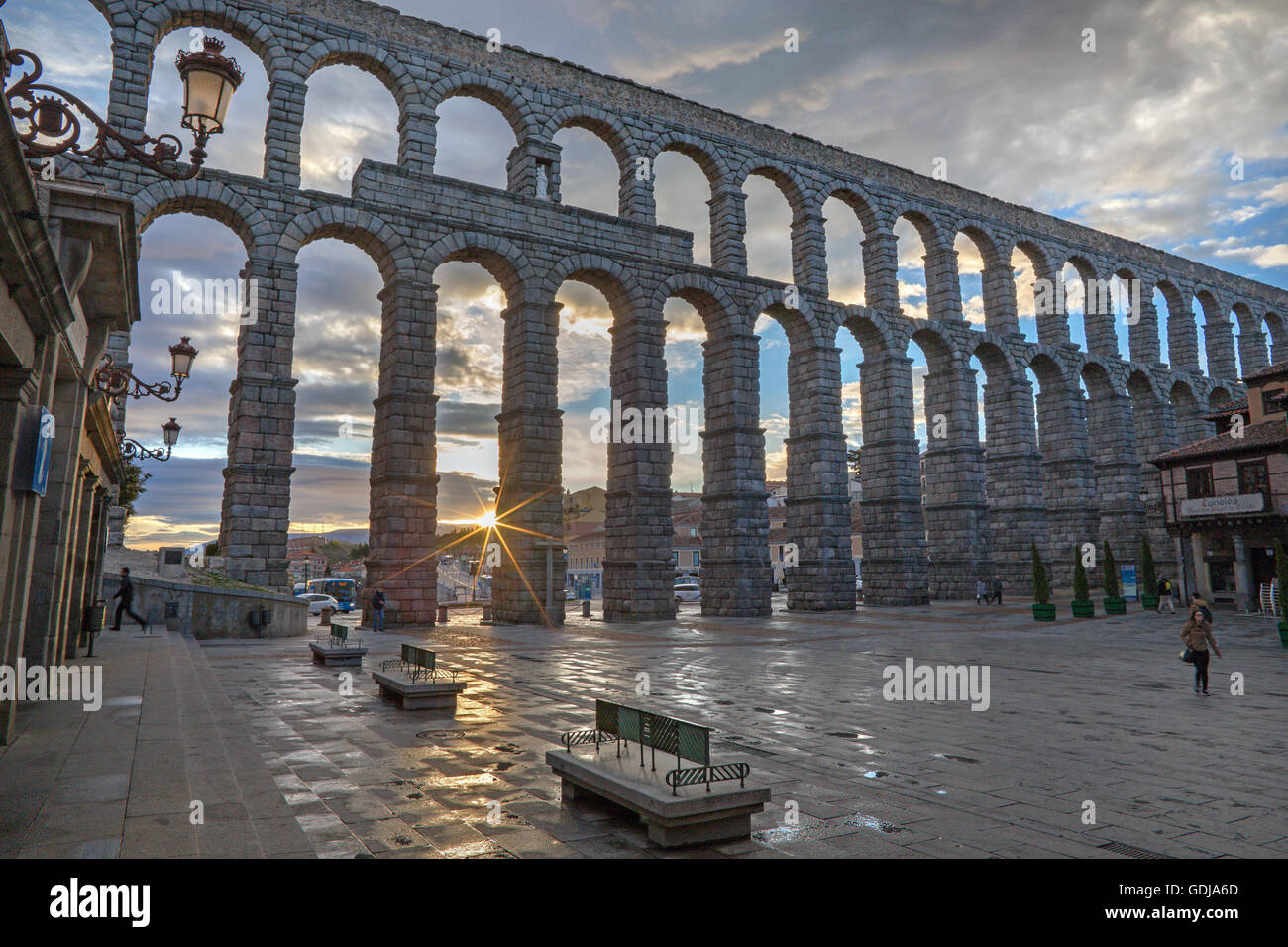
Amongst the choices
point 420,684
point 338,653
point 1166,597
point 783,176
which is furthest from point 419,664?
point 1166,597

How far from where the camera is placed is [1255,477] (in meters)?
27.6

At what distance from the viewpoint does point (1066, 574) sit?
136 feet

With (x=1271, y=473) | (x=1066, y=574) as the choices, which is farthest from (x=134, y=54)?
(x=1066, y=574)

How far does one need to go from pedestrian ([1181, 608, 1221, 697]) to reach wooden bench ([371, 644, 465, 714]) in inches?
448

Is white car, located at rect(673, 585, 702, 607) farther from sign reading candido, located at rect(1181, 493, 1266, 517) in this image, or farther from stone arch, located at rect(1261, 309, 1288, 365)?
stone arch, located at rect(1261, 309, 1288, 365)

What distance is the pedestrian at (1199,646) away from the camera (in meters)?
11.9

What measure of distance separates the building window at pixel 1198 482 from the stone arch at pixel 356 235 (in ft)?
100

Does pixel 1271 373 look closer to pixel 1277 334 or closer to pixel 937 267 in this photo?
pixel 937 267

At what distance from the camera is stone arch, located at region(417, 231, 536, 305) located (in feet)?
80.7

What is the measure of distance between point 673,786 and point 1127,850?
10.4ft

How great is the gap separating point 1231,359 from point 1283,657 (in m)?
42.7

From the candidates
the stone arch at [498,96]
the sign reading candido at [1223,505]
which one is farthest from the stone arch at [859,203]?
the sign reading candido at [1223,505]
